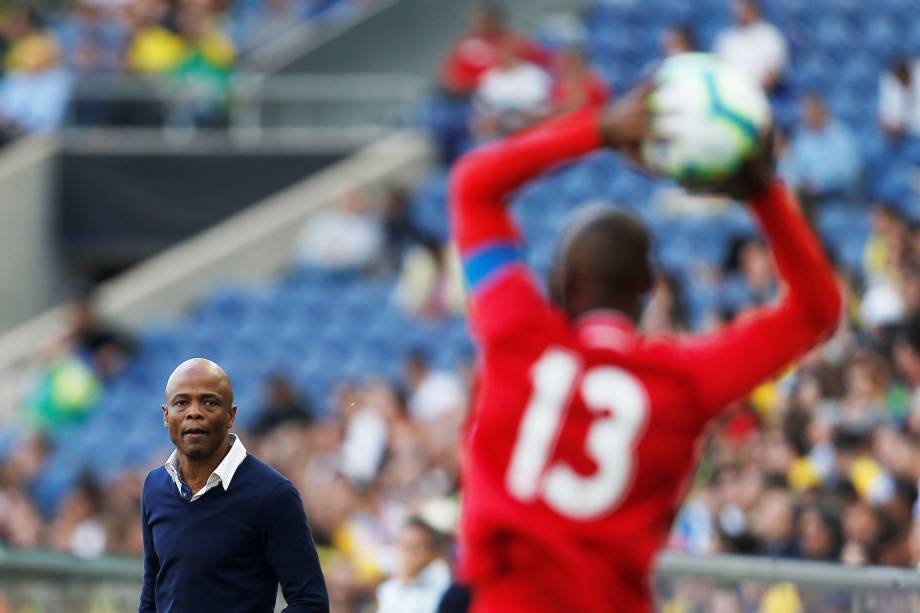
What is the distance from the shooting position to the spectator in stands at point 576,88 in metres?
13.8

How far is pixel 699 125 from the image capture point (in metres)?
3.01

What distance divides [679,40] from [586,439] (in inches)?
458

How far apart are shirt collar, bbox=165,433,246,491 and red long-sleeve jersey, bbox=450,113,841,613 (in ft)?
4.54

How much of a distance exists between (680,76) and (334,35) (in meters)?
15.2

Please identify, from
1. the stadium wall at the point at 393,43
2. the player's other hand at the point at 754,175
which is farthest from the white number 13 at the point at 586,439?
the stadium wall at the point at 393,43

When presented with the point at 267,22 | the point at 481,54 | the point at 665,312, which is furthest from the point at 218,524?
the point at 267,22

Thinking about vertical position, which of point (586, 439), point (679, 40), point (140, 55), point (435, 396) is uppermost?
point (140, 55)

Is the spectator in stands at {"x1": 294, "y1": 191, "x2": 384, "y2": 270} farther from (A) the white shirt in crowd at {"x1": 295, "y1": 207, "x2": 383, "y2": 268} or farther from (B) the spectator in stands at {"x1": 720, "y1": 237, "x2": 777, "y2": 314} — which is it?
(B) the spectator in stands at {"x1": 720, "y1": 237, "x2": 777, "y2": 314}

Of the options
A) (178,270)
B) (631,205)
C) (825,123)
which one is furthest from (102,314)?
(825,123)

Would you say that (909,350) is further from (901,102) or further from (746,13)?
(746,13)

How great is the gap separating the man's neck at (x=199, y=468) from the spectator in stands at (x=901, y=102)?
10108 mm

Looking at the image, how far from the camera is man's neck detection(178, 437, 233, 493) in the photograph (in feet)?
14.7

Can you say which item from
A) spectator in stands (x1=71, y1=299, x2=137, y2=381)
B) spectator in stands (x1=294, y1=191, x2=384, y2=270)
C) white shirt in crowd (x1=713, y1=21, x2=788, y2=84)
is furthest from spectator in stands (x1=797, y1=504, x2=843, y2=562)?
spectator in stands (x1=71, y1=299, x2=137, y2=381)

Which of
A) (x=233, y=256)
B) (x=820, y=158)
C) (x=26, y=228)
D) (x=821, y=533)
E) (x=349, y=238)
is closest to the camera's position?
(x=821, y=533)
